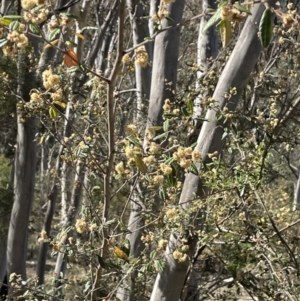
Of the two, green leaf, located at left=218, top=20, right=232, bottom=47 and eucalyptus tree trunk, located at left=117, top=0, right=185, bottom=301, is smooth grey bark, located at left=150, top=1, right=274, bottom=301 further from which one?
green leaf, located at left=218, top=20, right=232, bottom=47

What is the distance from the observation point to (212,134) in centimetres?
330

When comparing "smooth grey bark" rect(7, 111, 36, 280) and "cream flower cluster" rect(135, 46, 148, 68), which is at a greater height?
"cream flower cluster" rect(135, 46, 148, 68)

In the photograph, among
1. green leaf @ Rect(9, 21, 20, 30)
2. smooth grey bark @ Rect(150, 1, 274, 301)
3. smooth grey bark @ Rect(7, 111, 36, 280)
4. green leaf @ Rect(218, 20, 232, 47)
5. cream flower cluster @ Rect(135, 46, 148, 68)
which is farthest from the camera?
smooth grey bark @ Rect(7, 111, 36, 280)

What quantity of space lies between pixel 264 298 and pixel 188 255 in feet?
2.15

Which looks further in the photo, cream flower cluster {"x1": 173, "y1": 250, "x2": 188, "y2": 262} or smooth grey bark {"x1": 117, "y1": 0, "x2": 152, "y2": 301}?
smooth grey bark {"x1": 117, "y1": 0, "x2": 152, "y2": 301}

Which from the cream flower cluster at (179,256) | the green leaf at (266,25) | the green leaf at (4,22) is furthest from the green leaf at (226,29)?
the cream flower cluster at (179,256)

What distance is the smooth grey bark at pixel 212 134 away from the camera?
125 inches

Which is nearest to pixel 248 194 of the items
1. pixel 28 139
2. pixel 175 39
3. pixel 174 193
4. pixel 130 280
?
pixel 174 193

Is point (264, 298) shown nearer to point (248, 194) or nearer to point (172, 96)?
point (248, 194)

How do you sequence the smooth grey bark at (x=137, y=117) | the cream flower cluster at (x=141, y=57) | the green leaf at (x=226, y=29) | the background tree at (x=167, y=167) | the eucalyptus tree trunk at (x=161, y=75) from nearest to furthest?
the green leaf at (x=226, y=29)
the cream flower cluster at (x=141, y=57)
the background tree at (x=167, y=167)
the smooth grey bark at (x=137, y=117)
the eucalyptus tree trunk at (x=161, y=75)

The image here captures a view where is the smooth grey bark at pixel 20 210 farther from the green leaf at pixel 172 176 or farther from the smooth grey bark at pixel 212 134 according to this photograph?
the green leaf at pixel 172 176

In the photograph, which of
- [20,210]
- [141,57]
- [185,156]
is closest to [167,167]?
[185,156]

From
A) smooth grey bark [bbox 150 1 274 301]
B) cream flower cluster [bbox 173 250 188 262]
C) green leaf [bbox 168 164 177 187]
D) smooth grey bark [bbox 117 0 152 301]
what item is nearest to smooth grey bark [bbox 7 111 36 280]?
smooth grey bark [bbox 117 0 152 301]

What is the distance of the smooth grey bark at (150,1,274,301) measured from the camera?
319cm
